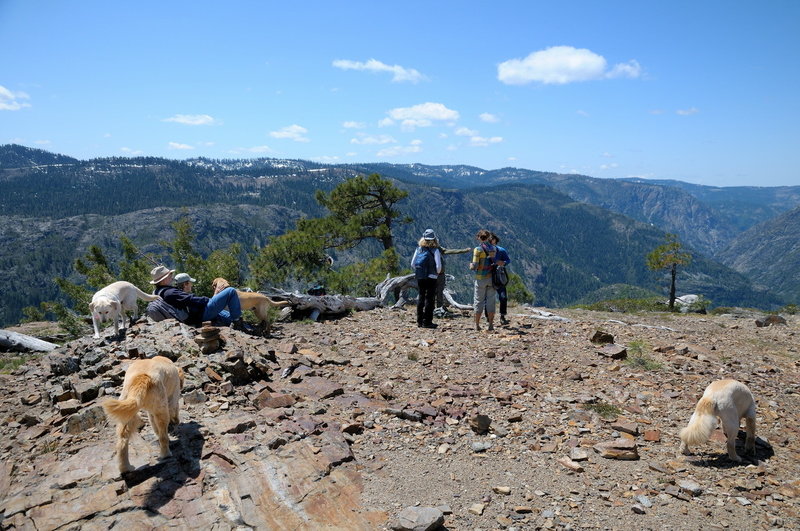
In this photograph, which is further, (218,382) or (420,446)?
(218,382)

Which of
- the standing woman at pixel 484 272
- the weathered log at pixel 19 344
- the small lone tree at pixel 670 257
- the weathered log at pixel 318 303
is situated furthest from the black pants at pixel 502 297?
the small lone tree at pixel 670 257

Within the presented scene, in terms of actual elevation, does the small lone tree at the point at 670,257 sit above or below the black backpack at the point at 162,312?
below

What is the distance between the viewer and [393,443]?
5.56 m

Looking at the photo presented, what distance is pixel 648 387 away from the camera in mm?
7426

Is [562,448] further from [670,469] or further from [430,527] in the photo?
[430,527]

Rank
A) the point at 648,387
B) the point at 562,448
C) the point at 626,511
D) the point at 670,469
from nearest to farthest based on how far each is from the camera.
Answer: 1. the point at 626,511
2. the point at 670,469
3. the point at 562,448
4. the point at 648,387

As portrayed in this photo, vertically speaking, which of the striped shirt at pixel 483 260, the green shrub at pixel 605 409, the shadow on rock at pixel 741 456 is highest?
the striped shirt at pixel 483 260

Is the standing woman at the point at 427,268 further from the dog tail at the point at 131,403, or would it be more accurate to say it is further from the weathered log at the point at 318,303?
the dog tail at the point at 131,403

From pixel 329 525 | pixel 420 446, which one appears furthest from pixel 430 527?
pixel 420 446

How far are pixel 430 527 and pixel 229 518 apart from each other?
68.4 inches

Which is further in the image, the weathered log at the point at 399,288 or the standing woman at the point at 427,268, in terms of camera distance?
the weathered log at the point at 399,288

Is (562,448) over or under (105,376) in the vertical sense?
under

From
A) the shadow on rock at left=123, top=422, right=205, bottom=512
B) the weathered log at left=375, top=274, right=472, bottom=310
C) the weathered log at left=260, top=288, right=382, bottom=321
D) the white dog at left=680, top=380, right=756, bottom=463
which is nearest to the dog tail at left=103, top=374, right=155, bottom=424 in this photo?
the shadow on rock at left=123, top=422, right=205, bottom=512

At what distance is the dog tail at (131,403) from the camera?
13.0ft
